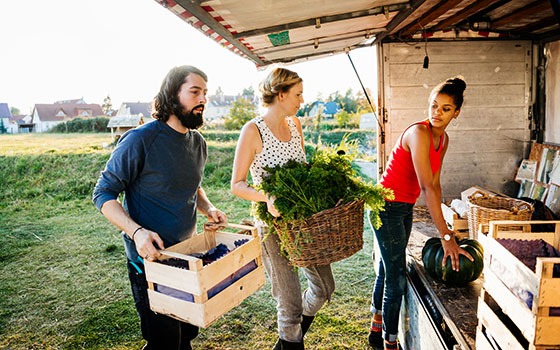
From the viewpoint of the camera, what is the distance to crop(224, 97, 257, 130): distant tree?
2308 centimetres

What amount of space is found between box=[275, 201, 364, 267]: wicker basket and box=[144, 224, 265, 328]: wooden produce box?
0.23m

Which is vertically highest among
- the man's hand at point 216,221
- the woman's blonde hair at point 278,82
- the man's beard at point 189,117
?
the woman's blonde hair at point 278,82

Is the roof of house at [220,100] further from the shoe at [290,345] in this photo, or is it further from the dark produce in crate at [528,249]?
the dark produce in crate at [528,249]

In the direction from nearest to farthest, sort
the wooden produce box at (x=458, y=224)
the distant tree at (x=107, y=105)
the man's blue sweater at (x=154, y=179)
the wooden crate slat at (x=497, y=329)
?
the wooden crate slat at (x=497, y=329), the man's blue sweater at (x=154, y=179), the wooden produce box at (x=458, y=224), the distant tree at (x=107, y=105)

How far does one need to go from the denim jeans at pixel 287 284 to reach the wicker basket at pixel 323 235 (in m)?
0.30

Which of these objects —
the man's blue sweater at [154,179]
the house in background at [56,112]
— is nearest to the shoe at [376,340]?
the man's blue sweater at [154,179]

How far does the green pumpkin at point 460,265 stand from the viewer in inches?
120

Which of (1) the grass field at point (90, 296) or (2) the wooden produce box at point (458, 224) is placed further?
(2) the wooden produce box at point (458, 224)

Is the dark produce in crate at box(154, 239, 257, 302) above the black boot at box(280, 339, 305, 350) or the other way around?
above

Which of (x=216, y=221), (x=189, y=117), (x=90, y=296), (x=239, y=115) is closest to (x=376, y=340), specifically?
(x=216, y=221)

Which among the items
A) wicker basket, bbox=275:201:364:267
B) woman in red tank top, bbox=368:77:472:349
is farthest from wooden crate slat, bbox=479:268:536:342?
woman in red tank top, bbox=368:77:472:349

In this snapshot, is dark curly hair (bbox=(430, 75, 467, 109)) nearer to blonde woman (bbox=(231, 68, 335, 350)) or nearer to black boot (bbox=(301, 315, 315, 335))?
blonde woman (bbox=(231, 68, 335, 350))

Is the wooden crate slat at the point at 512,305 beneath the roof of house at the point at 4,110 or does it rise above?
beneath

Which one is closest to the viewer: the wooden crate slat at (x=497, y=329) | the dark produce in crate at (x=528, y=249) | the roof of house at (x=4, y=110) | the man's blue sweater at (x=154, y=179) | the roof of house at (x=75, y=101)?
the wooden crate slat at (x=497, y=329)
